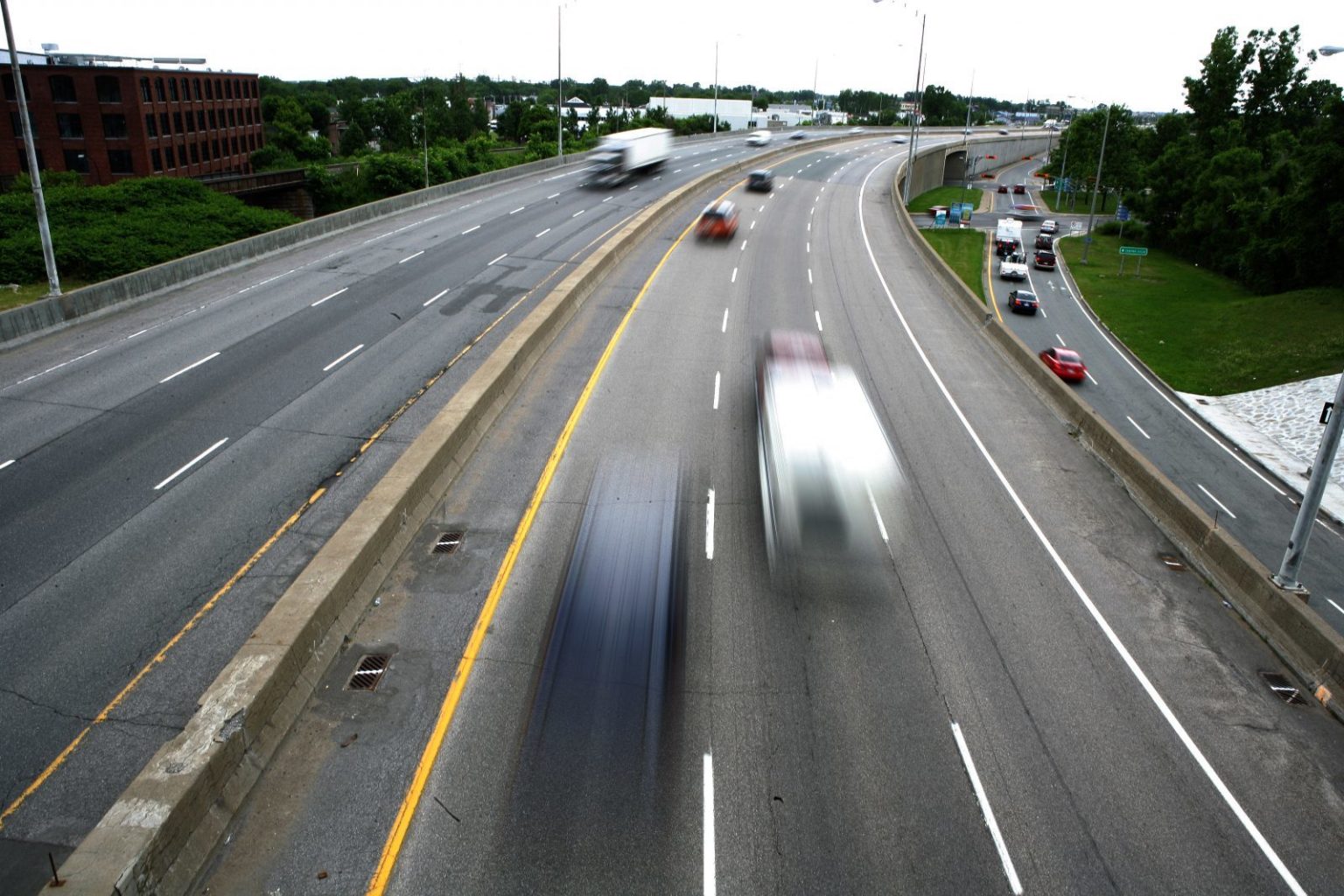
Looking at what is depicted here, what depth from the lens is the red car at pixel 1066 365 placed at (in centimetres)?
3709

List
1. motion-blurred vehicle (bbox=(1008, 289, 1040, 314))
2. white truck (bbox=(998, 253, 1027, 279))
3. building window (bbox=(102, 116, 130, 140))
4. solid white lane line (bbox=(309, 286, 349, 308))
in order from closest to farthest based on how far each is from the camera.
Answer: solid white lane line (bbox=(309, 286, 349, 308)) → motion-blurred vehicle (bbox=(1008, 289, 1040, 314)) → white truck (bbox=(998, 253, 1027, 279)) → building window (bbox=(102, 116, 130, 140))

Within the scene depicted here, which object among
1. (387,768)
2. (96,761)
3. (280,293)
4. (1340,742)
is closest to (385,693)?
(387,768)

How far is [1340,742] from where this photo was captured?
420 inches

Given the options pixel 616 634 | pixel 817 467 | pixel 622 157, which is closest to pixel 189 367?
pixel 616 634

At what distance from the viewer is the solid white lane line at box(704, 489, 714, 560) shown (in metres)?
13.8

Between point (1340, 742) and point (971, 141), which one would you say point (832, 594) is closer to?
point (1340, 742)

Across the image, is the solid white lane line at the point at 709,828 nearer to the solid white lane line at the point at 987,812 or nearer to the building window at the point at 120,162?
the solid white lane line at the point at 987,812

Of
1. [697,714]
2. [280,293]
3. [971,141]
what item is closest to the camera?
[697,714]

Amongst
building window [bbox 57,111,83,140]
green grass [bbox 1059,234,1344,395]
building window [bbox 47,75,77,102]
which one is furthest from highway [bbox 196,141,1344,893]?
building window [bbox 47,75,77,102]

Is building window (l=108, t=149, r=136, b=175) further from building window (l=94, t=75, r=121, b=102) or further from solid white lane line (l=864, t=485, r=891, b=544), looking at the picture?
solid white lane line (l=864, t=485, r=891, b=544)

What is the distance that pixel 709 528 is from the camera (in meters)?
14.5

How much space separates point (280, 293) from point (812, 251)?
22509 mm

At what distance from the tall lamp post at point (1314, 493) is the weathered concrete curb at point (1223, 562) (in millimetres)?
318

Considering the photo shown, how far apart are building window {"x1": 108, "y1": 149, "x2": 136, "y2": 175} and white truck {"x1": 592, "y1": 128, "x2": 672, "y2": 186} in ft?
148
